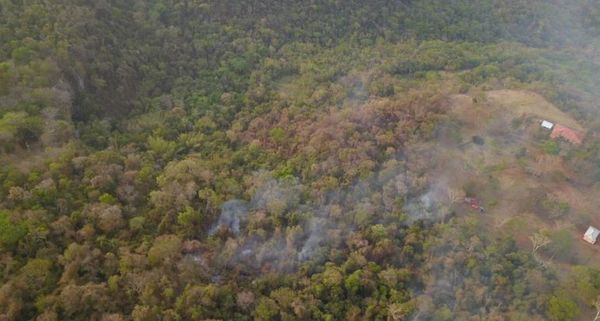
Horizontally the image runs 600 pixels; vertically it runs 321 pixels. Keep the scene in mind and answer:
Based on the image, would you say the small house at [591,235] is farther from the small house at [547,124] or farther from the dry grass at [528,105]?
the dry grass at [528,105]

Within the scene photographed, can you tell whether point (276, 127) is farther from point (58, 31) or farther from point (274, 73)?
point (58, 31)

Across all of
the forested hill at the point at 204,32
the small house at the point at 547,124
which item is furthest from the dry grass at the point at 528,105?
the forested hill at the point at 204,32

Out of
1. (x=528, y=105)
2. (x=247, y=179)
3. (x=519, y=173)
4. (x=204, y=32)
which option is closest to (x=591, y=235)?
(x=519, y=173)

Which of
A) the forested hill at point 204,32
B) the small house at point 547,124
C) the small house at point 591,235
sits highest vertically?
the forested hill at point 204,32

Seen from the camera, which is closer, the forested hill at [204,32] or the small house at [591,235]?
the small house at [591,235]

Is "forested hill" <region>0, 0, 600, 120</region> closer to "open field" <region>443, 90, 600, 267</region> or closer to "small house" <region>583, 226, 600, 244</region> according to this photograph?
"open field" <region>443, 90, 600, 267</region>

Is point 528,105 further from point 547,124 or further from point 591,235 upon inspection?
point 591,235
